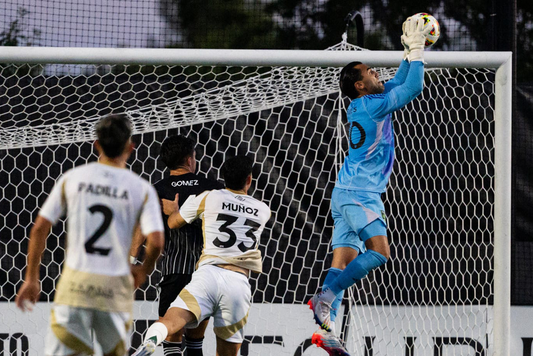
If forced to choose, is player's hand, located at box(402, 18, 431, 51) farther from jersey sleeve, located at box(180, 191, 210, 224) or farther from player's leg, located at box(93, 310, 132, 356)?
player's leg, located at box(93, 310, 132, 356)

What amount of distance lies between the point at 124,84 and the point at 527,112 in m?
3.25

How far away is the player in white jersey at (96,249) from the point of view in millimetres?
2717

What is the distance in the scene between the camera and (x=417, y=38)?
4.07m

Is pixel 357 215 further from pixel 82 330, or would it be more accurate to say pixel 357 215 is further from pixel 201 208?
pixel 82 330

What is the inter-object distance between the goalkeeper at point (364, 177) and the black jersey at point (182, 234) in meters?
A: 0.79

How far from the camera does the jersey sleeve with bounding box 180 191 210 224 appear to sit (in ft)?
13.0

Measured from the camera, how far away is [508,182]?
189 inches

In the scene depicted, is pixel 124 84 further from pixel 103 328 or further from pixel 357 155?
pixel 103 328

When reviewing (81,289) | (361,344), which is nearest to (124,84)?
(361,344)

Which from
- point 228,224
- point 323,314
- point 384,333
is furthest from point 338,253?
point 384,333

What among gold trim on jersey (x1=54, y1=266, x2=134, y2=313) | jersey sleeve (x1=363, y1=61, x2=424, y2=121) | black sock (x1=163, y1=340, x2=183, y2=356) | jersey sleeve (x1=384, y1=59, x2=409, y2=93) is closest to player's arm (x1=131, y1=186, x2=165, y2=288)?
gold trim on jersey (x1=54, y1=266, x2=134, y2=313)

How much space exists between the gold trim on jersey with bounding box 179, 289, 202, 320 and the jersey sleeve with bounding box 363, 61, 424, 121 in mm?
1494

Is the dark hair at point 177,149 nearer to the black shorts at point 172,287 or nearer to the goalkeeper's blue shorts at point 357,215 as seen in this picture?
the black shorts at point 172,287

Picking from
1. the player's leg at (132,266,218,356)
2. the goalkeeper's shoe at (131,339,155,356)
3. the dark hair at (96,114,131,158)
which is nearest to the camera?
the dark hair at (96,114,131,158)
